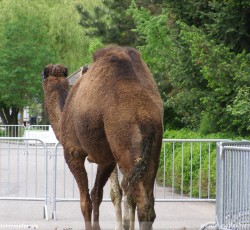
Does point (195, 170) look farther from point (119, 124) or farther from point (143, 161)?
point (143, 161)

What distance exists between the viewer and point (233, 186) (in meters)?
9.80

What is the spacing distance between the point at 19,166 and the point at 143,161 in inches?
381

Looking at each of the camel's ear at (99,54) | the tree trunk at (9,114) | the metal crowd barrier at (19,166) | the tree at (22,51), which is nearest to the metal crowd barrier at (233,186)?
the camel's ear at (99,54)

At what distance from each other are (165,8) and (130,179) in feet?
39.4

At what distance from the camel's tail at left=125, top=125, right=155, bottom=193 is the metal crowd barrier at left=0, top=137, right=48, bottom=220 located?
284 inches

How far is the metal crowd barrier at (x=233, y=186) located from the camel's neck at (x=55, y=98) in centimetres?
219

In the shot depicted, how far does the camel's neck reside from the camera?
1111 centimetres

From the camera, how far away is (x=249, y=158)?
929 centimetres

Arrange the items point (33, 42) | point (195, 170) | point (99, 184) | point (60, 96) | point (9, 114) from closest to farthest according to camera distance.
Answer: point (99, 184) → point (60, 96) → point (195, 170) → point (33, 42) → point (9, 114)

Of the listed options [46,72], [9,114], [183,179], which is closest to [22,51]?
[9,114]

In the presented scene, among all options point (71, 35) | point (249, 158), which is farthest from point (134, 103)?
point (71, 35)

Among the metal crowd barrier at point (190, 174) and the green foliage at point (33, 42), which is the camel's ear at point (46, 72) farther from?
the green foliage at point (33, 42)

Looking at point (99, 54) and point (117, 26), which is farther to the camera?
point (117, 26)

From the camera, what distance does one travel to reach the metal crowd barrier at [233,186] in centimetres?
945
